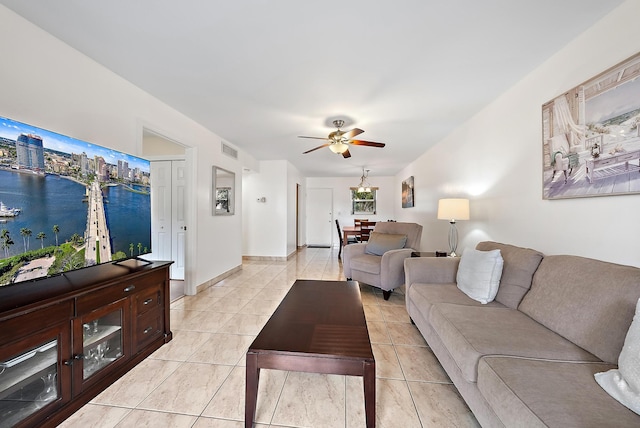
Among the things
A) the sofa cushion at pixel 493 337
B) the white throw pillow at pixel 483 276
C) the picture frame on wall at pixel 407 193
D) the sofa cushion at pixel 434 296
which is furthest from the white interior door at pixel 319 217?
the sofa cushion at pixel 493 337

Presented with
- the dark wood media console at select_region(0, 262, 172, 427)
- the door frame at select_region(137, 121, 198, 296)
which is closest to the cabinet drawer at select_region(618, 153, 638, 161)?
the dark wood media console at select_region(0, 262, 172, 427)

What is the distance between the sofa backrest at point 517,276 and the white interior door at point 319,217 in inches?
241

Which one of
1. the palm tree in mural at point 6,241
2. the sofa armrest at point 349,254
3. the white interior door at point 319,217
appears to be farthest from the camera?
the white interior door at point 319,217

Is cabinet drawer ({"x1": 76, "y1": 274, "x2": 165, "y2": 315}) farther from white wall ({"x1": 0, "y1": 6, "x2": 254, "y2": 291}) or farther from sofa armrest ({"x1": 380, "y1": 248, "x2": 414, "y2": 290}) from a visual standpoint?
sofa armrest ({"x1": 380, "y1": 248, "x2": 414, "y2": 290})

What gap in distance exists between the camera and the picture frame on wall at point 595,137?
1.31 meters

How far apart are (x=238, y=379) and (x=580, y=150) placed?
2749 millimetres

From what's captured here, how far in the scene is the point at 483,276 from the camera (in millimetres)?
1792

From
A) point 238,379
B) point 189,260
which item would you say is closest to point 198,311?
point 189,260

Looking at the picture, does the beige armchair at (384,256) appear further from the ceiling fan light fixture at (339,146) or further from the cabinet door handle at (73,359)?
the cabinet door handle at (73,359)

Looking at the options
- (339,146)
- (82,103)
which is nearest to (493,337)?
(339,146)

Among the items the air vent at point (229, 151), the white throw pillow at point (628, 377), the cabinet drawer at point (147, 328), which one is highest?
the air vent at point (229, 151)

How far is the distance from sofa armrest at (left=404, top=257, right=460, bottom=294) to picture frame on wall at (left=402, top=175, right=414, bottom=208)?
11.6ft

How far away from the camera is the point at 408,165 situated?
19.5 feet

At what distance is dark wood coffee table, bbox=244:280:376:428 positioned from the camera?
112cm
